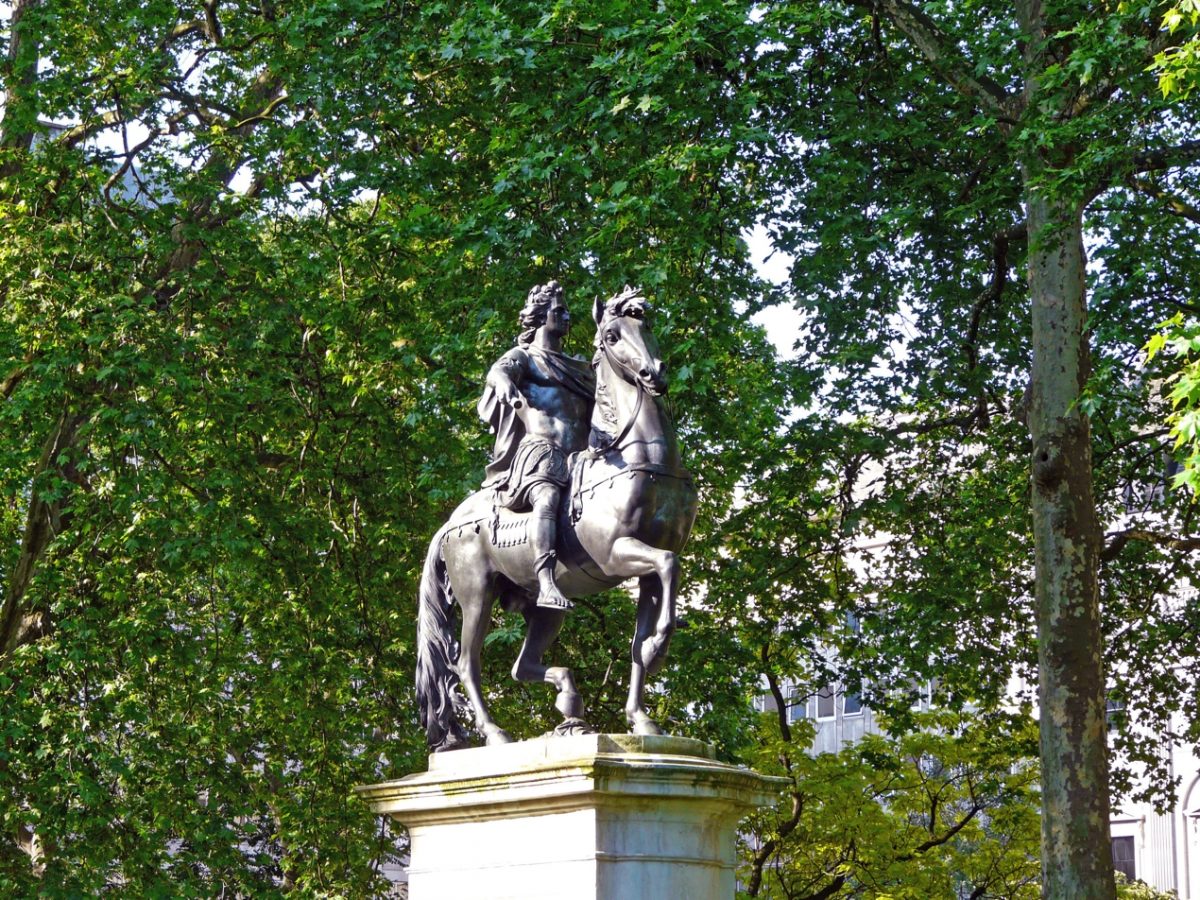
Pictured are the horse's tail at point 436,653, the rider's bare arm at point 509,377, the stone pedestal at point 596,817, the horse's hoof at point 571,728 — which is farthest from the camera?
the horse's tail at point 436,653

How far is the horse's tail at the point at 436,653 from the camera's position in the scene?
32.7 feet

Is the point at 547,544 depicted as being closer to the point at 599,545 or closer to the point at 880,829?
the point at 599,545

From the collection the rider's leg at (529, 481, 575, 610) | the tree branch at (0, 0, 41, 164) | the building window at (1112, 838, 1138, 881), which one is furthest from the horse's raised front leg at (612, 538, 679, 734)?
the building window at (1112, 838, 1138, 881)

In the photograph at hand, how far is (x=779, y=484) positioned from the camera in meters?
19.4

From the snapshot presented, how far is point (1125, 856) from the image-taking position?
3759 centimetres

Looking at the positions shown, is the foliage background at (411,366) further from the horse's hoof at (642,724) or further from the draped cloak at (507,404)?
the horse's hoof at (642,724)

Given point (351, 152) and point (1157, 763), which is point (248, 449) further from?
point (1157, 763)

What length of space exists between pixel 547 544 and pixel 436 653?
120cm

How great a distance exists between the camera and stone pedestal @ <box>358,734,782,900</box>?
852 cm

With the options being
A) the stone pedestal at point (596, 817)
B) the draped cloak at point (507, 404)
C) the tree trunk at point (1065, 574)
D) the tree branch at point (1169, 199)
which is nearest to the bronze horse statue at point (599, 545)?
the draped cloak at point (507, 404)

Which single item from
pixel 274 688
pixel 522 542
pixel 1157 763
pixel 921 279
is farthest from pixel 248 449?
pixel 1157 763

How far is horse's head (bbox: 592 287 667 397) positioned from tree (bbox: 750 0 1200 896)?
223 inches

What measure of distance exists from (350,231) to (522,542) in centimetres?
1042

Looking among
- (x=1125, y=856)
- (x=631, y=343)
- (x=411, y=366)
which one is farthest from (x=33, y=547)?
(x=1125, y=856)
